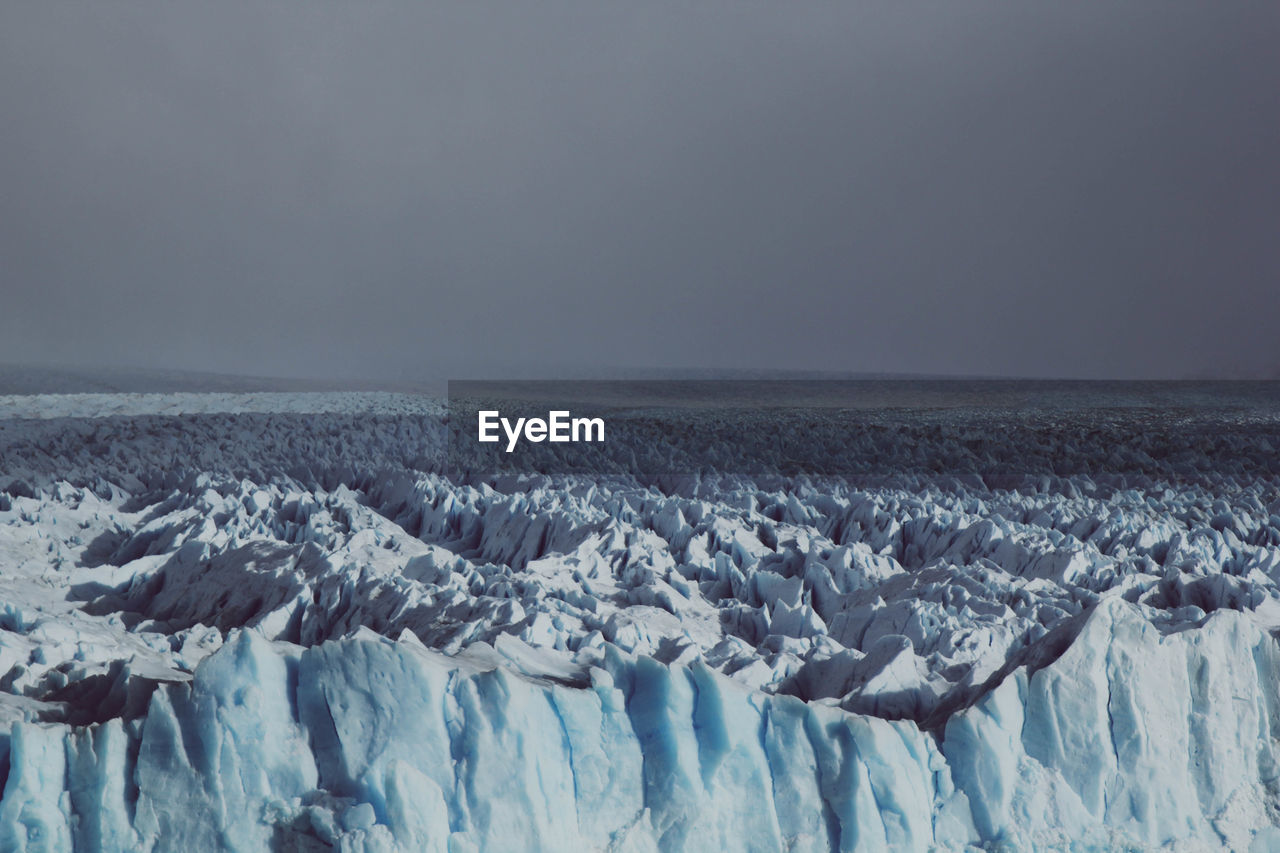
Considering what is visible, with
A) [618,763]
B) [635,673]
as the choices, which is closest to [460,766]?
[618,763]

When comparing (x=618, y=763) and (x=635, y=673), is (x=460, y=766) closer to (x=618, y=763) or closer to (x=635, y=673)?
(x=618, y=763)

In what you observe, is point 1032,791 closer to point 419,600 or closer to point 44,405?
point 419,600

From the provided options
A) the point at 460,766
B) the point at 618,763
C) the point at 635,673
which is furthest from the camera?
the point at 635,673

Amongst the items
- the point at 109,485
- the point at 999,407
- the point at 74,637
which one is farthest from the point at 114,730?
the point at 999,407
